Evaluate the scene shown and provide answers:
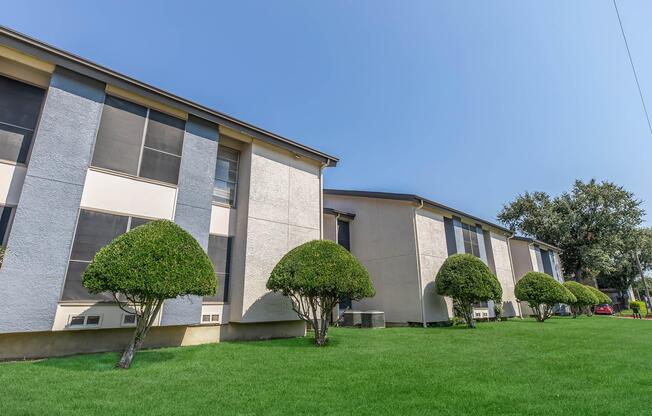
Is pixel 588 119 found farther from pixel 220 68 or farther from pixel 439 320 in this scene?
pixel 220 68

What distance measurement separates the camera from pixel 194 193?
9109 mm

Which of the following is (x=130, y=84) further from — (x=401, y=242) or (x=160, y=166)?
(x=401, y=242)

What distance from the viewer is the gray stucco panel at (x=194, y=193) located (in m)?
8.16

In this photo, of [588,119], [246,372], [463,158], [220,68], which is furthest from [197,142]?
[463,158]

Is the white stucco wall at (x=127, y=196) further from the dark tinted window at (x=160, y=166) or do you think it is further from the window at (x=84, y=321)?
the window at (x=84, y=321)

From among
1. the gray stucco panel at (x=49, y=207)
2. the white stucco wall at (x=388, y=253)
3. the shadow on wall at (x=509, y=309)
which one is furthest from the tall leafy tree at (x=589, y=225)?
the gray stucco panel at (x=49, y=207)

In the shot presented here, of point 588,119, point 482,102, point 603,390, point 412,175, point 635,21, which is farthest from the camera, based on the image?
point 412,175

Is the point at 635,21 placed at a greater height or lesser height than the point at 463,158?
lesser

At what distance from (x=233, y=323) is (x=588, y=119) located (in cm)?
1292

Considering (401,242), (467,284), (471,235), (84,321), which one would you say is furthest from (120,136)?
(471,235)

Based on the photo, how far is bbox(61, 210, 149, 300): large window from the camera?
7.02 metres

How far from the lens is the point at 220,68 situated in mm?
11898

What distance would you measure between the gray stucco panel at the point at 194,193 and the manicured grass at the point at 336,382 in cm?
96

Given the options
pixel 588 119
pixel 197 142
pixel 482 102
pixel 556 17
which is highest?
pixel 482 102
